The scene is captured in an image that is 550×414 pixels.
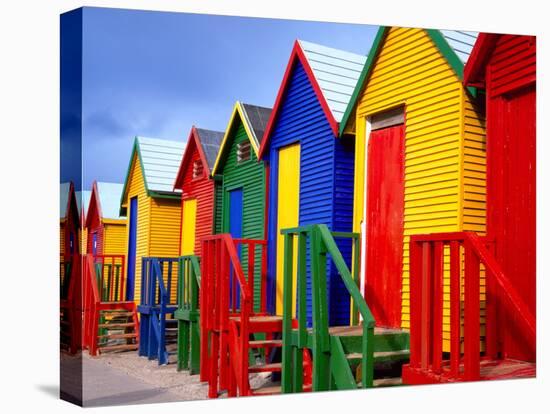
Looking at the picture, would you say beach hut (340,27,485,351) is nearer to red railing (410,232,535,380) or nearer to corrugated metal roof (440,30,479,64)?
corrugated metal roof (440,30,479,64)

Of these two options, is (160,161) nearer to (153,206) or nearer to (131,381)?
(153,206)

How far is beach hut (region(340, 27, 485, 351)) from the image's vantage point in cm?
827

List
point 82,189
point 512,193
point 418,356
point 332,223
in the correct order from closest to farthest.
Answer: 1. point 418,356
2. point 82,189
3. point 512,193
4. point 332,223

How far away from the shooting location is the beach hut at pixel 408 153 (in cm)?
827

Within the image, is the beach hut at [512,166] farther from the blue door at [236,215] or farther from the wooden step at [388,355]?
Result: the blue door at [236,215]

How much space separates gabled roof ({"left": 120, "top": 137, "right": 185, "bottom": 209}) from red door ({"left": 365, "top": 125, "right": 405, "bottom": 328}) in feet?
11.4

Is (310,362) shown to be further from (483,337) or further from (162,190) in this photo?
(162,190)

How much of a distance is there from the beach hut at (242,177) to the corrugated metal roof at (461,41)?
4124 millimetres

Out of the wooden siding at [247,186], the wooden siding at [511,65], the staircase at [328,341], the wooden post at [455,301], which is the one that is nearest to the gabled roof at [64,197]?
the staircase at [328,341]

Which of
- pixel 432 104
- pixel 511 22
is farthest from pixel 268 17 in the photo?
pixel 511 22

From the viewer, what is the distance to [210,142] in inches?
513

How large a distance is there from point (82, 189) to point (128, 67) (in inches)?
116

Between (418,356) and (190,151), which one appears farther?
(190,151)

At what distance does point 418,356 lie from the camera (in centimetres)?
689
